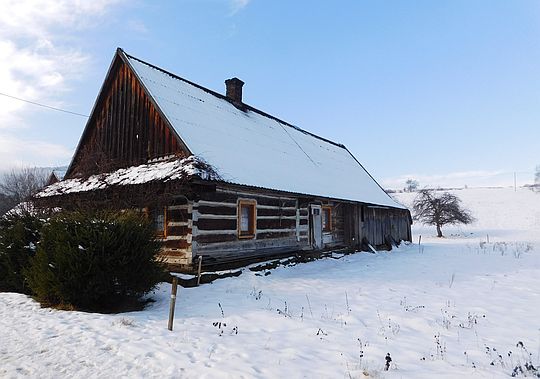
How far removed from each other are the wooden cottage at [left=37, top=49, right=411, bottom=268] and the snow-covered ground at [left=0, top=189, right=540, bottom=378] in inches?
78.1

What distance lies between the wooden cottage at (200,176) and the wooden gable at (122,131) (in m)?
0.04

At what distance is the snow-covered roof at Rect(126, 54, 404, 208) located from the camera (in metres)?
12.0

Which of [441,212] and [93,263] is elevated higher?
[441,212]

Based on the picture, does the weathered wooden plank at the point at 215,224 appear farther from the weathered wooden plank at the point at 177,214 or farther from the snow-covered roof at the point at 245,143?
the snow-covered roof at the point at 245,143

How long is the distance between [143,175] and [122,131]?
10.7ft

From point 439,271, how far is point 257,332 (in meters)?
9.27

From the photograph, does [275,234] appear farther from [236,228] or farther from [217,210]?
[217,210]

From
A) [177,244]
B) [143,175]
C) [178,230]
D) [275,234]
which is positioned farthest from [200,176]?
[275,234]

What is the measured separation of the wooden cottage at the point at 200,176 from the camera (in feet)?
35.7

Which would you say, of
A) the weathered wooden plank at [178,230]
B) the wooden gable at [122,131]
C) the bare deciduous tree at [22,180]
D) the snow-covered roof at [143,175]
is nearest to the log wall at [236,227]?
the weathered wooden plank at [178,230]

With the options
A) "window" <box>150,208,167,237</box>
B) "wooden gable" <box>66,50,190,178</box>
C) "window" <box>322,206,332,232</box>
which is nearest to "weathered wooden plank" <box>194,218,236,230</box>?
"window" <box>150,208,167,237</box>

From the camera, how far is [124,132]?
1363 centimetres

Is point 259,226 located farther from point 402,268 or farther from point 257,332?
point 257,332

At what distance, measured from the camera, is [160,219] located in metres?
11.8
